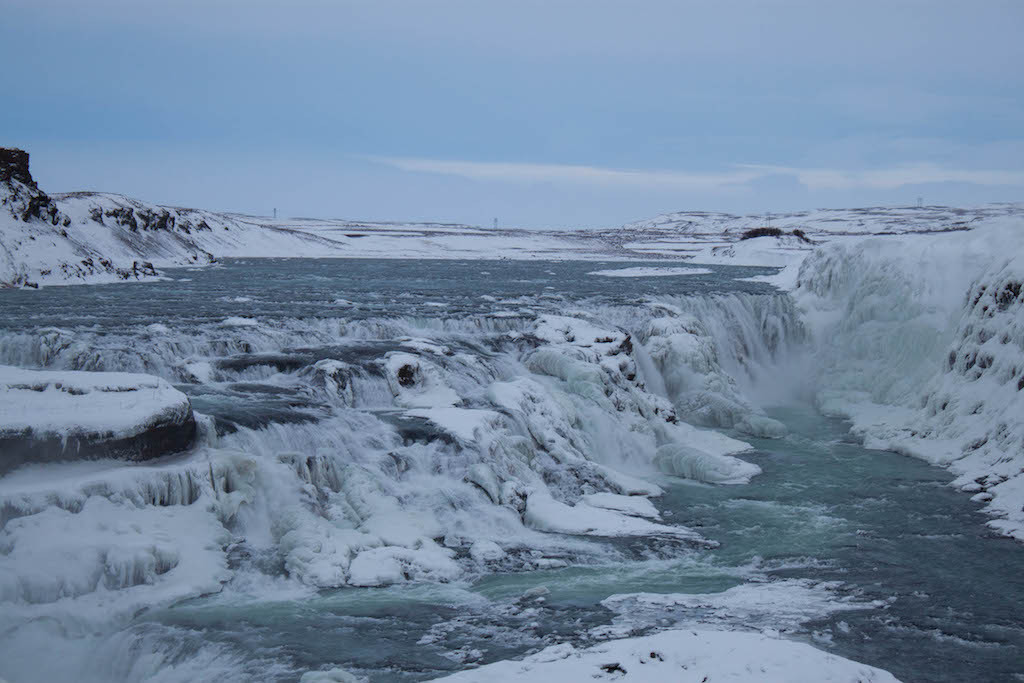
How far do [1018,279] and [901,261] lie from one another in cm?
673

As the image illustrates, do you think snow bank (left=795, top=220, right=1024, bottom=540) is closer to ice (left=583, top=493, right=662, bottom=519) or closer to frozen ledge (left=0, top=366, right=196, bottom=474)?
ice (left=583, top=493, right=662, bottom=519)

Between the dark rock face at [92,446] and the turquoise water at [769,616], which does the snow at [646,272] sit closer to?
the turquoise water at [769,616]

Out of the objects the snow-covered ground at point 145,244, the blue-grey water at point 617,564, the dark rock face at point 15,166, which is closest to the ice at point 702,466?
the blue-grey water at point 617,564

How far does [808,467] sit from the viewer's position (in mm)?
19484

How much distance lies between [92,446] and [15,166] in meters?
35.9

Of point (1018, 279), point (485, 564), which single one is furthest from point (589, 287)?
point (485, 564)

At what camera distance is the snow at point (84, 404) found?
12.5 m

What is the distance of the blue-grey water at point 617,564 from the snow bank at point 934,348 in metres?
0.96

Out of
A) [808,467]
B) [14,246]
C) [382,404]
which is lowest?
[808,467]

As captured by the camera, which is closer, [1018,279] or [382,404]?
[382,404]

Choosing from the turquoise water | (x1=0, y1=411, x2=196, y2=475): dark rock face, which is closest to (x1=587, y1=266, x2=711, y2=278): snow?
the turquoise water

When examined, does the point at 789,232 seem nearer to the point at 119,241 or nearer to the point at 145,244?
the point at 145,244

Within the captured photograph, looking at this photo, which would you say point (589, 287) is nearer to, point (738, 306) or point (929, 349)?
point (738, 306)

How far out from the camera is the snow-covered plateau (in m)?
10.1
